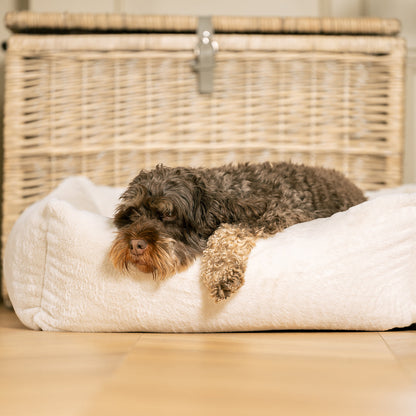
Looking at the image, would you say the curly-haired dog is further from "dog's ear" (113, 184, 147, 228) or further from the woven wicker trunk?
the woven wicker trunk

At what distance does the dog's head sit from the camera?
1949mm

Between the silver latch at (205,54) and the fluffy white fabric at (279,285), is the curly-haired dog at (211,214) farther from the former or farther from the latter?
the silver latch at (205,54)

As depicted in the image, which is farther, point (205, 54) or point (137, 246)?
point (205, 54)

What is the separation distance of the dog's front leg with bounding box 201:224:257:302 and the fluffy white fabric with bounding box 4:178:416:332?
5 cm

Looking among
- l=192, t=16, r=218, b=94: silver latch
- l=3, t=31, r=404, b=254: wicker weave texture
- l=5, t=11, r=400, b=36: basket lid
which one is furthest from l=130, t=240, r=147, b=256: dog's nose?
l=5, t=11, r=400, b=36: basket lid

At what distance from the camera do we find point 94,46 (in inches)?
125

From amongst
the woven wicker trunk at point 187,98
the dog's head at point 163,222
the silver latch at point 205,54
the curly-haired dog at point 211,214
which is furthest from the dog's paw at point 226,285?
the silver latch at point 205,54

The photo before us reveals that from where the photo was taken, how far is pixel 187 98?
329 cm

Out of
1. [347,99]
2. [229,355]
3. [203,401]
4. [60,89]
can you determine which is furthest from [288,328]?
[60,89]

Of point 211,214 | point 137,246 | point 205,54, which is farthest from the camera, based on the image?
point 205,54

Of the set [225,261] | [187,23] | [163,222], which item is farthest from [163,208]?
[187,23]

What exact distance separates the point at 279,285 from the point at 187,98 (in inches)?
64.3

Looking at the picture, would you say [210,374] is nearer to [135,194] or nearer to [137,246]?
[137,246]

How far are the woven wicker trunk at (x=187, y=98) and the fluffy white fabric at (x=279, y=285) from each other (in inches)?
46.8
